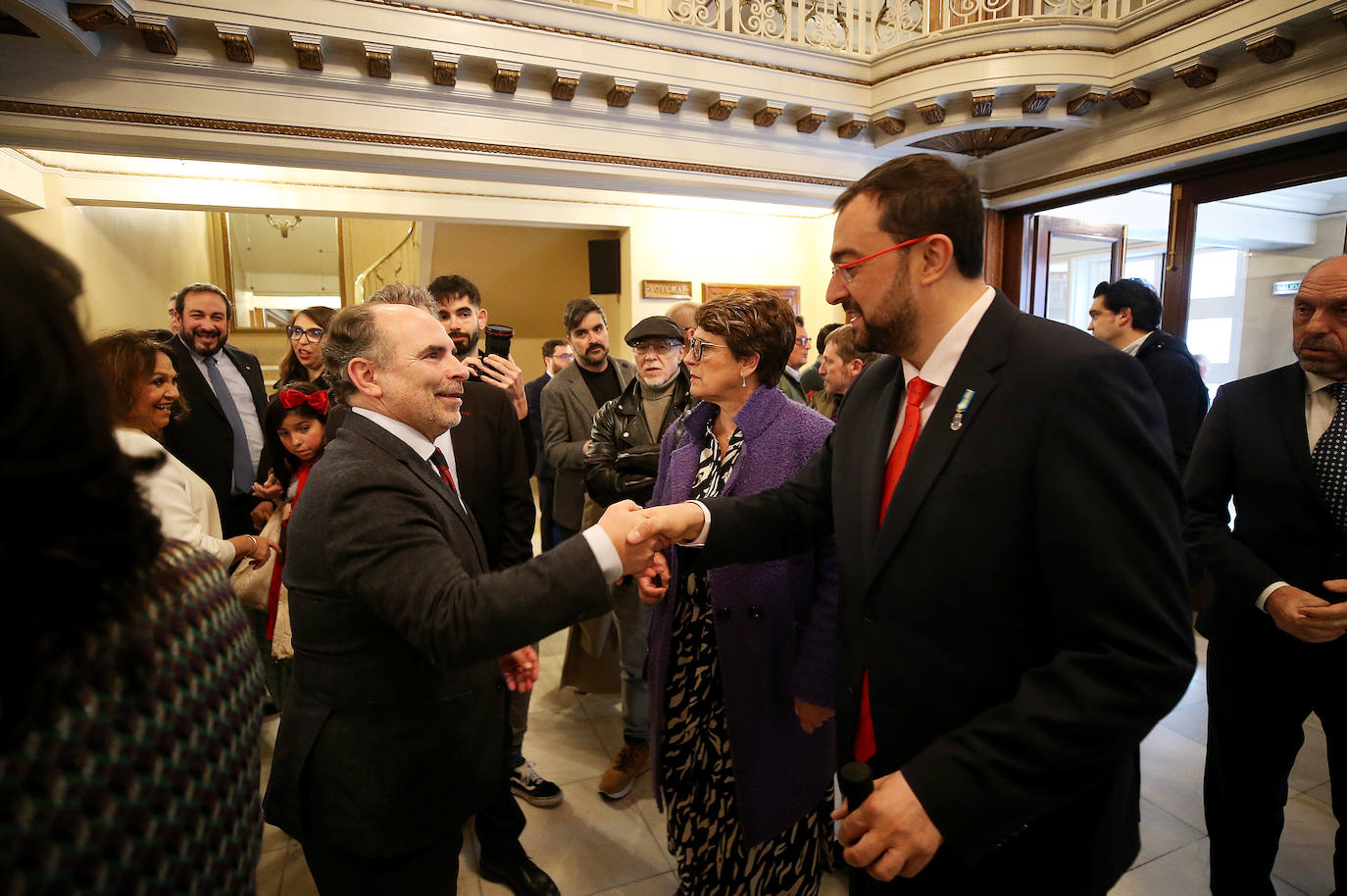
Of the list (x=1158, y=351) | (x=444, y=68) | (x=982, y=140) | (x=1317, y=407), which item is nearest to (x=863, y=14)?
(x=982, y=140)

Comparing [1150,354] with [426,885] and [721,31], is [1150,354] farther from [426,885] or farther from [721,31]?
[426,885]

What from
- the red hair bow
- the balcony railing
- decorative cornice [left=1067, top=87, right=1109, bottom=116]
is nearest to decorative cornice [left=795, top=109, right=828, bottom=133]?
the balcony railing

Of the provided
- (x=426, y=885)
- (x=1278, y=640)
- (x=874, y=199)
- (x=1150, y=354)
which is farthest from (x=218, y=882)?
(x=1150, y=354)

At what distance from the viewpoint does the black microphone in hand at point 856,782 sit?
34.9 inches

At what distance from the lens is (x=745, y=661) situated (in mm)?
1696

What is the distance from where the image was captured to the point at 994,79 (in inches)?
194

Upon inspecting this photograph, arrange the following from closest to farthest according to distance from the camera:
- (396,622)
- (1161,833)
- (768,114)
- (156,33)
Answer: (396,622) < (1161,833) < (156,33) < (768,114)

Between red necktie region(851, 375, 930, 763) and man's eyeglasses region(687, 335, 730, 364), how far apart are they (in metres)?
0.76

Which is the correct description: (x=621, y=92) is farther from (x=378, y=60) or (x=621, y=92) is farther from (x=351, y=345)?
(x=351, y=345)

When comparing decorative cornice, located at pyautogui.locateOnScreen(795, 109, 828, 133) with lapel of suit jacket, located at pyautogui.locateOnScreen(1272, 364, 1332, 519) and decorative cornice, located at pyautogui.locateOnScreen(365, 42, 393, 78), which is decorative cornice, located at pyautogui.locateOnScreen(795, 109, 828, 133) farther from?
lapel of suit jacket, located at pyautogui.locateOnScreen(1272, 364, 1332, 519)

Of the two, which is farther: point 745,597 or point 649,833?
point 649,833

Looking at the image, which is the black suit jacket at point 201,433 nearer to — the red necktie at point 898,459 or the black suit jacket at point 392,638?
the black suit jacket at point 392,638

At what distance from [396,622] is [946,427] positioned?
37.3 inches

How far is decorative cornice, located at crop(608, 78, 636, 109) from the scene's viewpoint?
490 cm
